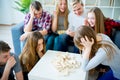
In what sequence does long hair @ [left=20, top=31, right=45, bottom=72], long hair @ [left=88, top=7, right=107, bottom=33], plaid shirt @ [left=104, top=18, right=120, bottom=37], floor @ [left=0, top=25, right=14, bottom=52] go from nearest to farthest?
1. long hair @ [left=20, top=31, right=45, bottom=72]
2. long hair @ [left=88, top=7, right=107, bottom=33]
3. plaid shirt @ [left=104, top=18, right=120, bottom=37]
4. floor @ [left=0, top=25, right=14, bottom=52]

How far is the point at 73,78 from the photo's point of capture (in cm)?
150

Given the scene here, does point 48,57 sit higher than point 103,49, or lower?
lower

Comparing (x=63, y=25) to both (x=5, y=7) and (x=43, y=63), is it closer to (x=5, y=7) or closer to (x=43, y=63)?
(x=43, y=63)

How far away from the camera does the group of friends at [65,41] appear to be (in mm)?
1532

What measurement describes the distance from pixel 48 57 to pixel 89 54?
1.42ft

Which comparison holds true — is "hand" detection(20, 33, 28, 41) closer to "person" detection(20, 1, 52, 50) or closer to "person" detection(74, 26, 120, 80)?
"person" detection(20, 1, 52, 50)

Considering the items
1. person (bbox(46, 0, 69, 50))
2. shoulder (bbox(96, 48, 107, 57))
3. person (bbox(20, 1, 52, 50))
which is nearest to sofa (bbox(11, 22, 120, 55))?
person (bbox(20, 1, 52, 50))

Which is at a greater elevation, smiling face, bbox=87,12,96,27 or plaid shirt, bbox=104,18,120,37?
smiling face, bbox=87,12,96,27

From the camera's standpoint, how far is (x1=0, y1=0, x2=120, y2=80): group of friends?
1.53 metres

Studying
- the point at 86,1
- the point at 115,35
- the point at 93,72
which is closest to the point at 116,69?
the point at 93,72

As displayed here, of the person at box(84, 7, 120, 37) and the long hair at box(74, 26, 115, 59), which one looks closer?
the long hair at box(74, 26, 115, 59)

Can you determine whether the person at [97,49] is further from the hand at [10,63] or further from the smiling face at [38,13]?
the smiling face at [38,13]

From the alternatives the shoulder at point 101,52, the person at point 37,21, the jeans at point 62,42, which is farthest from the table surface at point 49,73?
the person at point 37,21

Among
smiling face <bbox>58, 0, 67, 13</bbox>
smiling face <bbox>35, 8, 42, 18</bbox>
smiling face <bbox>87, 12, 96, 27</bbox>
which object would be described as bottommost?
smiling face <bbox>87, 12, 96, 27</bbox>
